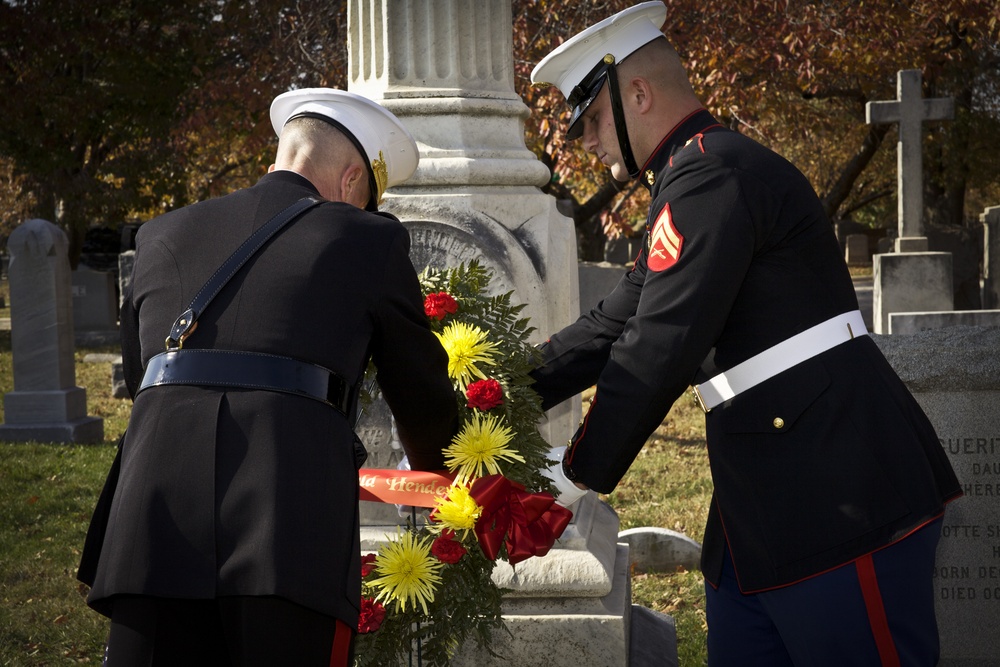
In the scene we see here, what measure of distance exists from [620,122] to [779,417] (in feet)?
2.86

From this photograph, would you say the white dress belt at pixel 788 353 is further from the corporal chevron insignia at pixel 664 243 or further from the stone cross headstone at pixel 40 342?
the stone cross headstone at pixel 40 342

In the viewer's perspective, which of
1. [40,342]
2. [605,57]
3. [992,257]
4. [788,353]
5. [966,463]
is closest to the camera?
[788,353]

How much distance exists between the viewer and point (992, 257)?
14.3 metres

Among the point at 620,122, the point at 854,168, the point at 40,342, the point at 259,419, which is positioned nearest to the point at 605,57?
the point at 620,122

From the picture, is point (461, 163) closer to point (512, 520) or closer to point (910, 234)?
point (512, 520)

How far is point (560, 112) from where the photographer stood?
33.5 ft

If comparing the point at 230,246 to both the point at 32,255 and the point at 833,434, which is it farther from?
the point at 32,255

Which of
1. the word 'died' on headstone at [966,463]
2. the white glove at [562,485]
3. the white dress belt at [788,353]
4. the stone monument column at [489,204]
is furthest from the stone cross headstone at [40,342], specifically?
the white dress belt at [788,353]

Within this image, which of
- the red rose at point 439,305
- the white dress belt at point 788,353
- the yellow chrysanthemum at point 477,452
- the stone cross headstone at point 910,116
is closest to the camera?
the white dress belt at point 788,353

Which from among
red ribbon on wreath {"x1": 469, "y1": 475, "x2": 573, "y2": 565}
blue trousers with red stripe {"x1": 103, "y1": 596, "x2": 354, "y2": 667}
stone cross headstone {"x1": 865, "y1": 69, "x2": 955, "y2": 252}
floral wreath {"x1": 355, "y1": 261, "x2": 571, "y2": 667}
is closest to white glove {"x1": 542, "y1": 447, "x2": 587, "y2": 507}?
floral wreath {"x1": 355, "y1": 261, "x2": 571, "y2": 667}

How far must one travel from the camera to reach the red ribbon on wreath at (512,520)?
2557 mm

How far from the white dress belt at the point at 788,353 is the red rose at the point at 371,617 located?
3.20 feet

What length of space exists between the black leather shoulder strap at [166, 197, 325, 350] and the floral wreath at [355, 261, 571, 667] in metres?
0.77

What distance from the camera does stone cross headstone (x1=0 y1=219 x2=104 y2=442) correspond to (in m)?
9.46
